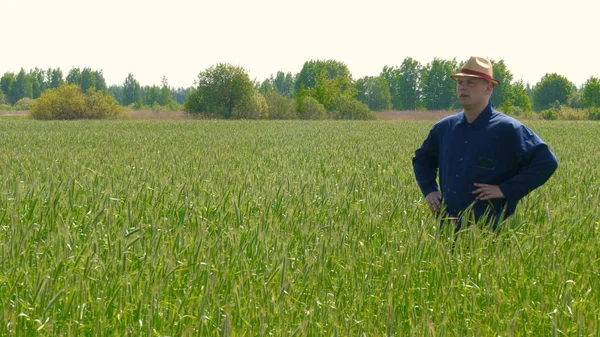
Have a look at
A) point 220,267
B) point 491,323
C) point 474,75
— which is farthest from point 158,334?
point 474,75

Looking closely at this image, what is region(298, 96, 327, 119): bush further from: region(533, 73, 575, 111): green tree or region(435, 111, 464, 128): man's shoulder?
region(533, 73, 575, 111): green tree

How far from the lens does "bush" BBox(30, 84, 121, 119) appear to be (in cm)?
4784

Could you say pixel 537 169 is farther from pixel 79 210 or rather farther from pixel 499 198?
pixel 79 210

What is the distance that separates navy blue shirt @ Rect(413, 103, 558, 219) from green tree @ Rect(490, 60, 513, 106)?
10823 centimetres

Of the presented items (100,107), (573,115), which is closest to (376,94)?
(573,115)

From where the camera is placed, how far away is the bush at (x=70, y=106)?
47.8 m

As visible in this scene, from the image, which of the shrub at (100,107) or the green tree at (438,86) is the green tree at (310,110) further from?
the green tree at (438,86)

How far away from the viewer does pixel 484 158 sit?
426cm

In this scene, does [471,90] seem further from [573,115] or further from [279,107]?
[573,115]

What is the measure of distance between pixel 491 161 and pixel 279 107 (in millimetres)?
54071

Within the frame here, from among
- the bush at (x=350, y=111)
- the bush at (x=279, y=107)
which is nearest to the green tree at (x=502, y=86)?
the bush at (x=350, y=111)

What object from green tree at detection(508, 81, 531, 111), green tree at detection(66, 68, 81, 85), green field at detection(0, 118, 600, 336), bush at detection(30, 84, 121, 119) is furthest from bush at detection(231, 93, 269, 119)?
green tree at detection(66, 68, 81, 85)

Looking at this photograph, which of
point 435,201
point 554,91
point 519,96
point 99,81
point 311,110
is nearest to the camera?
point 435,201

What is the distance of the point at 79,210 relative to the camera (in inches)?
192
